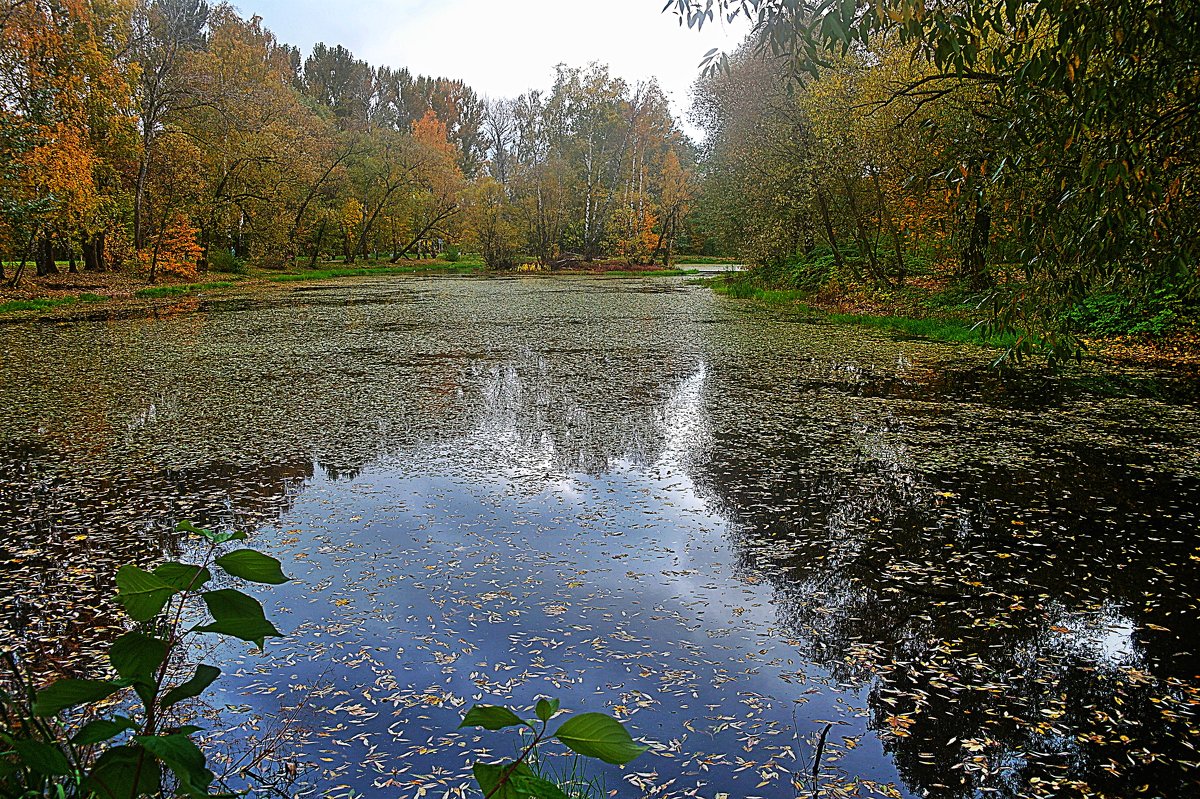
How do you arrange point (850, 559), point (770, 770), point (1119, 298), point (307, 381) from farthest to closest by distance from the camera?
point (1119, 298) < point (307, 381) < point (850, 559) < point (770, 770)

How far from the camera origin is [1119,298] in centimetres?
1162

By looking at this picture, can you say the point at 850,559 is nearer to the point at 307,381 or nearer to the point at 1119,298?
the point at 307,381

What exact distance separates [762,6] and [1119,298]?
11030 millimetres

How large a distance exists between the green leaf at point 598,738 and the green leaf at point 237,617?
460 millimetres

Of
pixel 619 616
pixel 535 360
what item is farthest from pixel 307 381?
pixel 619 616

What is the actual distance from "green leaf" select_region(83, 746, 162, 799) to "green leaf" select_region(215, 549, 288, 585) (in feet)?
0.93

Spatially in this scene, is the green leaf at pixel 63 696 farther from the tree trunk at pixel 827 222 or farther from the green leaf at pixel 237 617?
the tree trunk at pixel 827 222

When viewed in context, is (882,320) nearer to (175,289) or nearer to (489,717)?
(489,717)

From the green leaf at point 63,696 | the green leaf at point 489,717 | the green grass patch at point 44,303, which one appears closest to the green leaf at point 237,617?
the green leaf at point 63,696

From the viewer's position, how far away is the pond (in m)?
2.48

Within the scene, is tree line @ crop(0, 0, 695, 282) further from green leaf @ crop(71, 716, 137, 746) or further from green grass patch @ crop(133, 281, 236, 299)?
green leaf @ crop(71, 716, 137, 746)

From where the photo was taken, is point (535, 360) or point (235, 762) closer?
point (235, 762)

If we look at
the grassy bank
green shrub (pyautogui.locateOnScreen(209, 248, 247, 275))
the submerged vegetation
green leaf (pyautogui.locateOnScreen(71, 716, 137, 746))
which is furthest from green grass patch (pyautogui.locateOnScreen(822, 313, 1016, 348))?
green shrub (pyautogui.locateOnScreen(209, 248, 247, 275))

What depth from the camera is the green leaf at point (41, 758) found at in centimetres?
108
